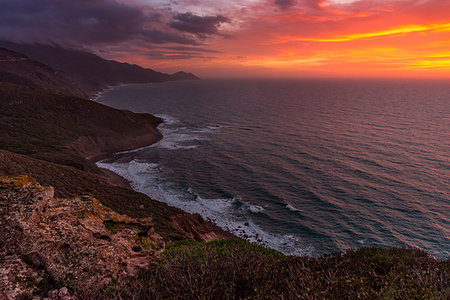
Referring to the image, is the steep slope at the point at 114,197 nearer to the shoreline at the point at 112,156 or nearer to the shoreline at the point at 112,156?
the shoreline at the point at 112,156

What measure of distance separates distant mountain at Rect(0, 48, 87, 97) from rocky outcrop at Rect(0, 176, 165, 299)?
477ft

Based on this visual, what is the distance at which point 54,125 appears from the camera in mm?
62250

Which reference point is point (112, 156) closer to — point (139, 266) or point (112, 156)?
point (112, 156)

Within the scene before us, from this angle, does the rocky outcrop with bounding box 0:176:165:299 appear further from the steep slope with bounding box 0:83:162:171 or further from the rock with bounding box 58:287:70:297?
the steep slope with bounding box 0:83:162:171

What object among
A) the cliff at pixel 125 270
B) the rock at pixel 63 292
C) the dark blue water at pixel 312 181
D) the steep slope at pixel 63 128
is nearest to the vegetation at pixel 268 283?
the cliff at pixel 125 270

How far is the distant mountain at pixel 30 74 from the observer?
420 feet

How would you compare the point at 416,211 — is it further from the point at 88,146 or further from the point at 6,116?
the point at 6,116

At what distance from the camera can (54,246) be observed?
852cm

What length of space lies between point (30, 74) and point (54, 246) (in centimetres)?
18873

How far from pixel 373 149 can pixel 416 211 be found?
77.3ft

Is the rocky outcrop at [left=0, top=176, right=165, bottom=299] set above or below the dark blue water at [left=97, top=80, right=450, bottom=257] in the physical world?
above

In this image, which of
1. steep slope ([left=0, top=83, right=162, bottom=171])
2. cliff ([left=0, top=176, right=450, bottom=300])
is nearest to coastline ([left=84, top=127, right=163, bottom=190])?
steep slope ([left=0, top=83, right=162, bottom=171])

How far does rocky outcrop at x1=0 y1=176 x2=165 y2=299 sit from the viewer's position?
7418 mm

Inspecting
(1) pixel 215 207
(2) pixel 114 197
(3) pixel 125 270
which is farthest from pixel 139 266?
(1) pixel 215 207
